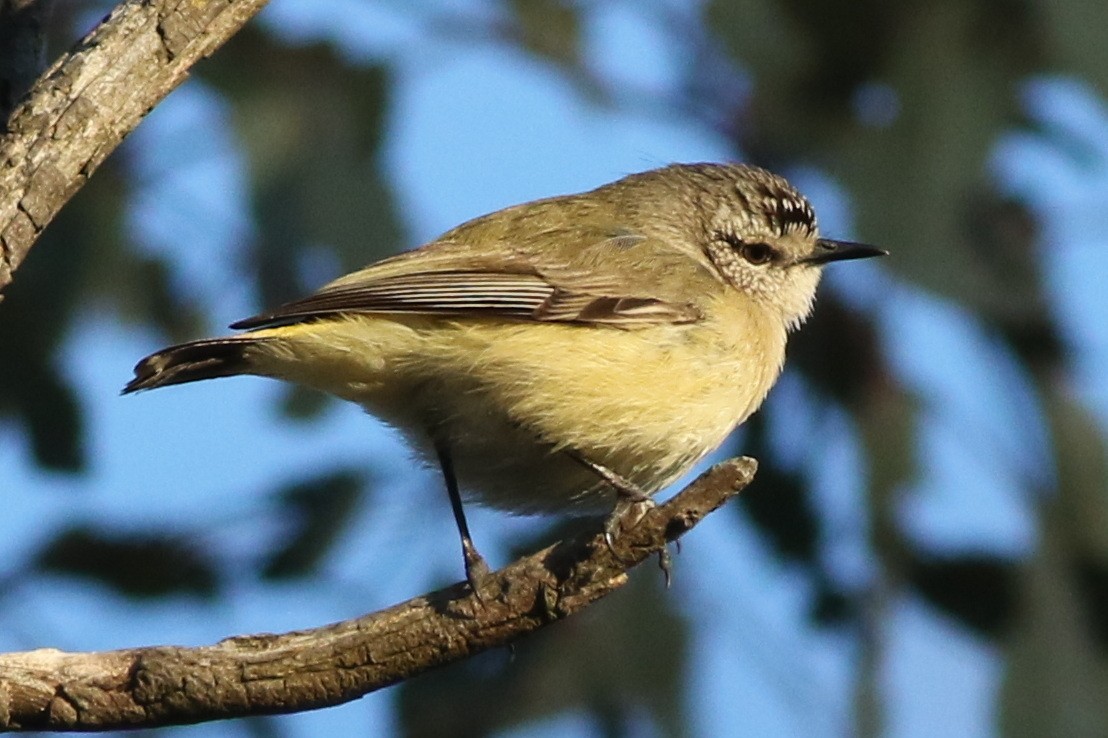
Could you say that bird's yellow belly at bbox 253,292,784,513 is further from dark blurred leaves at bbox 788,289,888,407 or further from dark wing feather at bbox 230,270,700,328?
dark blurred leaves at bbox 788,289,888,407

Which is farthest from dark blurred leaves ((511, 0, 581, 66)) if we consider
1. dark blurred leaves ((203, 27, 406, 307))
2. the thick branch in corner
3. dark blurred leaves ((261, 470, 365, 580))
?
the thick branch in corner

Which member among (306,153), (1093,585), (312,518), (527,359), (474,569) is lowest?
(474,569)

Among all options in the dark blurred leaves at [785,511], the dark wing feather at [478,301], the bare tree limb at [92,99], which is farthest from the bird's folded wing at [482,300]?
the dark blurred leaves at [785,511]

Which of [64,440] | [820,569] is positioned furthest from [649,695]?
[64,440]

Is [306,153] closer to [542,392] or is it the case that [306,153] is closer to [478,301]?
[478,301]

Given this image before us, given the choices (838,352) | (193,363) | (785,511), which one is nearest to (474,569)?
(193,363)
